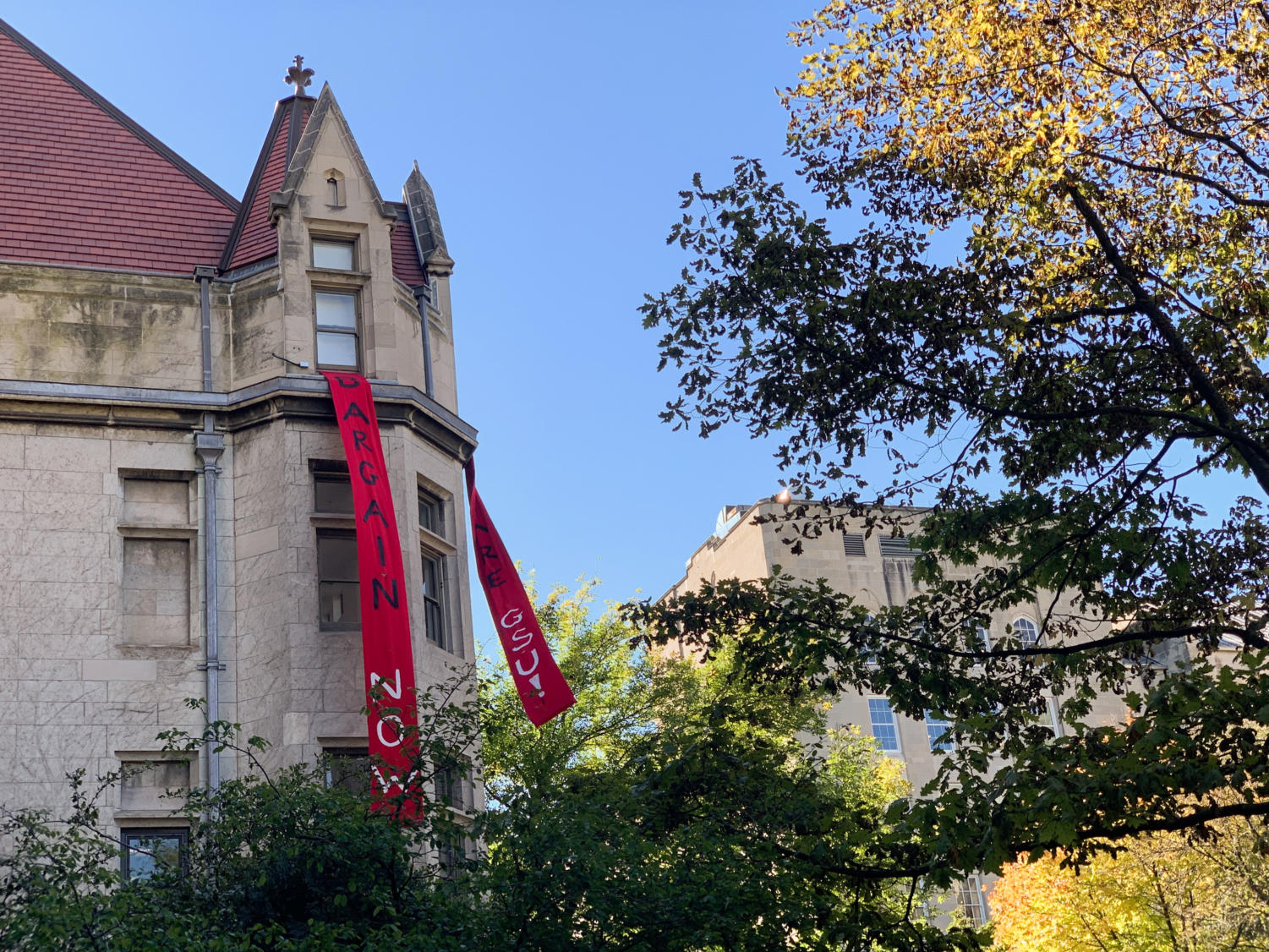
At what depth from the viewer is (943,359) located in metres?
14.5

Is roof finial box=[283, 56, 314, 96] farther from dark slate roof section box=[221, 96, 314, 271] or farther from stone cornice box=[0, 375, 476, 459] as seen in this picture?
stone cornice box=[0, 375, 476, 459]

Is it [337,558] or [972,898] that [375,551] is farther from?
[972,898]

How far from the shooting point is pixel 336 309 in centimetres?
2380

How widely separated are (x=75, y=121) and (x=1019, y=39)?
1761cm

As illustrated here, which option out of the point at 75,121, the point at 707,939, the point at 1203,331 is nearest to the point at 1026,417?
the point at 1203,331

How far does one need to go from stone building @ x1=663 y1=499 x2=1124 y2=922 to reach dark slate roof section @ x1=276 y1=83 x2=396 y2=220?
30393 millimetres

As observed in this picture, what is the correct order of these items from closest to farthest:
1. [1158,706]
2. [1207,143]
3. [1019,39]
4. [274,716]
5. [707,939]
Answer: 1. [1158,706]
2. [707,939]
3. [1019,39]
4. [1207,143]
5. [274,716]

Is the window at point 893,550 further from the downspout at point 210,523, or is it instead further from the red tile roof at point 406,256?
the downspout at point 210,523

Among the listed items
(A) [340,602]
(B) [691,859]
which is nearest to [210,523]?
(A) [340,602]

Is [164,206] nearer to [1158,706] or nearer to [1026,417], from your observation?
[1026,417]

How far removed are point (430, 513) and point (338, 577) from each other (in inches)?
88.4

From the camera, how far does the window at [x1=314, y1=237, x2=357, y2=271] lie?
23922 mm

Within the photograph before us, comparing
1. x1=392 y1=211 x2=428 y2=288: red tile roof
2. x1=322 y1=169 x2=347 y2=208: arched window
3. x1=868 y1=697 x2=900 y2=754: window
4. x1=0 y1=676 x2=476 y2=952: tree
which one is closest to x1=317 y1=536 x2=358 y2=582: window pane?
x1=392 y1=211 x2=428 y2=288: red tile roof

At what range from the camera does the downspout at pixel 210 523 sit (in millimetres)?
20391
